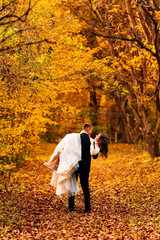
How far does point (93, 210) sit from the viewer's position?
8.07 meters

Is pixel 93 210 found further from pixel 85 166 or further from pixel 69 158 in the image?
pixel 69 158

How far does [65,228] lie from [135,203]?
281 centimetres

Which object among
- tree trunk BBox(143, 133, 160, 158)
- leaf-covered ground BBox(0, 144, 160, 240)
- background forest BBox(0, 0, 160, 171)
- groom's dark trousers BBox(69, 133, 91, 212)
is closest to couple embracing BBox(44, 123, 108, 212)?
groom's dark trousers BBox(69, 133, 91, 212)

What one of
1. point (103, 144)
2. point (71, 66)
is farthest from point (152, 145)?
point (103, 144)

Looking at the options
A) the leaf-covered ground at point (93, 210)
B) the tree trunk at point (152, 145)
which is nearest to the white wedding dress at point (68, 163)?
the leaf-covered ground at point (93, 210)

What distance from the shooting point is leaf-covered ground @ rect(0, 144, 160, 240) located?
6133 mm

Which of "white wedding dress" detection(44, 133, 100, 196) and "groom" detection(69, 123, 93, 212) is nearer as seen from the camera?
"white wedding dress" detection(44, 133, 100, 196)

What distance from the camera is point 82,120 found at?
3269cm

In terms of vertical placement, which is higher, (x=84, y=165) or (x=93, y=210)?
(x=84, y=165)

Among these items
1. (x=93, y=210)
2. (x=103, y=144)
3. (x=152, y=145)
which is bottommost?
(x=93, y=210)

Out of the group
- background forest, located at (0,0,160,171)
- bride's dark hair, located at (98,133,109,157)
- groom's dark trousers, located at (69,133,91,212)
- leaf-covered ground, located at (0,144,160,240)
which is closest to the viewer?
leaf-covered ground, located at (0,144,160,240)

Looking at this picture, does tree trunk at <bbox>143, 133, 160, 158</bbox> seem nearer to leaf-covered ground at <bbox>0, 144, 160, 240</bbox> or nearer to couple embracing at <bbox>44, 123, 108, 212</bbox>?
leaf-covered ground at <bbox>0, 144, 160, 240</bbox>

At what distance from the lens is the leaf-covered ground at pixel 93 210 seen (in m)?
6.13

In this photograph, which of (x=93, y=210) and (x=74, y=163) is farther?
(x=93, y=210)
